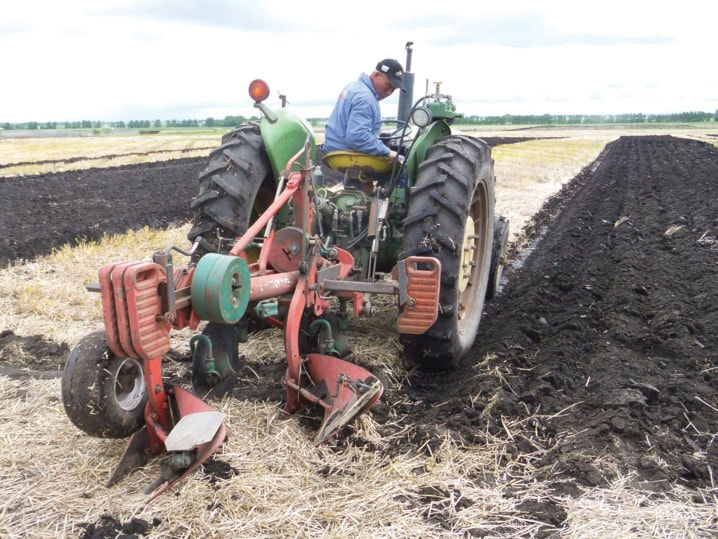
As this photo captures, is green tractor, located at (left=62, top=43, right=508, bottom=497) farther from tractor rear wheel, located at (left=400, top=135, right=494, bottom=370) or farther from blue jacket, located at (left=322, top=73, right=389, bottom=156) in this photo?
blue jacket, located at (left=322, top=73, right=389, bottom=156)

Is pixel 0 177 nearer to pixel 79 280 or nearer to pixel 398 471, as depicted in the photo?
pixel 79 280

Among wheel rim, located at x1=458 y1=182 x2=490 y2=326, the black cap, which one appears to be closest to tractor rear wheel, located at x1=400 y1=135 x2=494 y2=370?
wheel rim, located at x1=458 y1=182 x2=490 y2=326

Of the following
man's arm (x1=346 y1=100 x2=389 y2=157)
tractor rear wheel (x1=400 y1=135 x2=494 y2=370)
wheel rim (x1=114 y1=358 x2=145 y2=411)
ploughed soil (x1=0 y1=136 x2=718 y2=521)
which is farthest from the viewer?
man's arm (x1=346 y1=100 x2=389 y2=157)

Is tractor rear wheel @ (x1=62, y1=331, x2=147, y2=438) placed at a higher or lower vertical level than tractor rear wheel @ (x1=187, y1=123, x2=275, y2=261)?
lower

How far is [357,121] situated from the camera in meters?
4.27

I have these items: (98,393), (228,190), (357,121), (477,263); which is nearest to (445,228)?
(357,121)

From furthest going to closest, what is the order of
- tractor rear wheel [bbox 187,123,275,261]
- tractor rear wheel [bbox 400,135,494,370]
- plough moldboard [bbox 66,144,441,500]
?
tractor rear wheel [bbox 187,123,275,261] < tractor rear wheel [bbox 400,135,494,370] < plough moldboard [bbox 66,144,441,500]

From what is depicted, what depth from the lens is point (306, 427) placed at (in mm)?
3299

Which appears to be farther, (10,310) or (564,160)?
(564,160)

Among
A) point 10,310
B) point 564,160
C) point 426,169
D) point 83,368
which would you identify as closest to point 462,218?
point 426,169

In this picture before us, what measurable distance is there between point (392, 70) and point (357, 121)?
58 centimetres

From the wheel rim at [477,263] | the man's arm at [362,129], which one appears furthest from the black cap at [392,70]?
the wheel rim at [477,263]

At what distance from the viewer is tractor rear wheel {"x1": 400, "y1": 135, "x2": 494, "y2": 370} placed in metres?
3.67

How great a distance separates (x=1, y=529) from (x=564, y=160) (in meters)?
21.8
